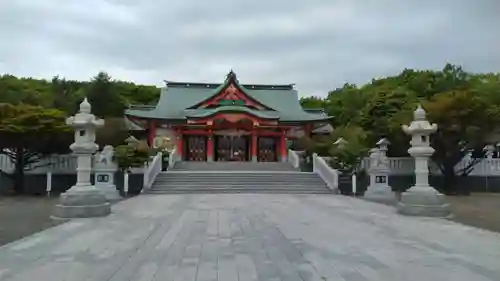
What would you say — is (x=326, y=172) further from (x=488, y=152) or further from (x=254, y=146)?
(x=254, y=146)

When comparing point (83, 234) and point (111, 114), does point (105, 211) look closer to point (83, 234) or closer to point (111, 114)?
point (83, 234)

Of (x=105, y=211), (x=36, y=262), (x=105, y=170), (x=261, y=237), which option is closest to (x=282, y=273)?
(x=261, y=237)

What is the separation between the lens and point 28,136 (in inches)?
628

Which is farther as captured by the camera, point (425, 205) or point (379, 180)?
point (379, 180)

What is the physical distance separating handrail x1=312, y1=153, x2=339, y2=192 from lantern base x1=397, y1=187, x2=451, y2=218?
297 inches

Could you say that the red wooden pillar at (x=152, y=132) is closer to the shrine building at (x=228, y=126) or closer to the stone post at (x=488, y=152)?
the shrine building at (x=228, y=126)

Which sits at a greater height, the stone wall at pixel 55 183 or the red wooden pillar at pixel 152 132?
the red wooden pillar at pixel 152 132

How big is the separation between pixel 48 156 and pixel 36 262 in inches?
539

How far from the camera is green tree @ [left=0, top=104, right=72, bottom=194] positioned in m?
15.8

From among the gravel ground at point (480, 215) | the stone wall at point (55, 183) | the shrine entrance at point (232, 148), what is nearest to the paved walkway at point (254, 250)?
the gravel ground at point (480, 215)

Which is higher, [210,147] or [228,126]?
[228,126]

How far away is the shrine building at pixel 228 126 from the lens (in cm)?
2744

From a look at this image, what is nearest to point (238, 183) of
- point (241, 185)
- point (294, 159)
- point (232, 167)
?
point (241, 185)

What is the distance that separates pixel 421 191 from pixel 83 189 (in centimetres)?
751
